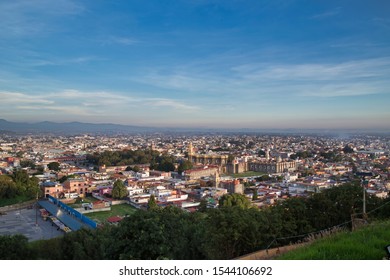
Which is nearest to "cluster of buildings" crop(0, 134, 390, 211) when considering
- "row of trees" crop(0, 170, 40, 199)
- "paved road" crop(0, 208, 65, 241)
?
"row of trees" crop(0, 170, 40, 199)

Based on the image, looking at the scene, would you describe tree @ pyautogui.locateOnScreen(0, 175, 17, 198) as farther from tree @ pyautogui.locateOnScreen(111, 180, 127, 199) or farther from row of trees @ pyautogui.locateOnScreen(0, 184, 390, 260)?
row of trees @ pyautogui.locateOnScreen(0, 184, 390, 260)

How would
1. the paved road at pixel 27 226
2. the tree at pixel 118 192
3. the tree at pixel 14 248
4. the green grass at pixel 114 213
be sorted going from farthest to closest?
the tree at pixel 118 192, the green grass at pixel 114 213, the paved road at pixel 27 226, the tree at pixel 14 248

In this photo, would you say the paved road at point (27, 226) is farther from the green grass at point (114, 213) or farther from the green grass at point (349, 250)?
the green grass at point (349, 250)

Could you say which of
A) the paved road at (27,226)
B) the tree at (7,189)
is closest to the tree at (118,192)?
the paved road at (27,226)

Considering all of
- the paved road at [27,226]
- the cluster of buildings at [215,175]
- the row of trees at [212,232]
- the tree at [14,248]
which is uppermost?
the row of trees at [212,232]

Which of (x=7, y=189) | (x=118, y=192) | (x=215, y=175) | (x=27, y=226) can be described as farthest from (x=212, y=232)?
(x=215, y=175)

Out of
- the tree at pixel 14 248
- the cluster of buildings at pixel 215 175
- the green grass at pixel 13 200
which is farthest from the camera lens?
the green grass at pixel 13 200

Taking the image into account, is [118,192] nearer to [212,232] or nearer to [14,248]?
[14,248]

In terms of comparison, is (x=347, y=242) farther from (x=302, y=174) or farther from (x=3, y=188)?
(x=302, y=174)
